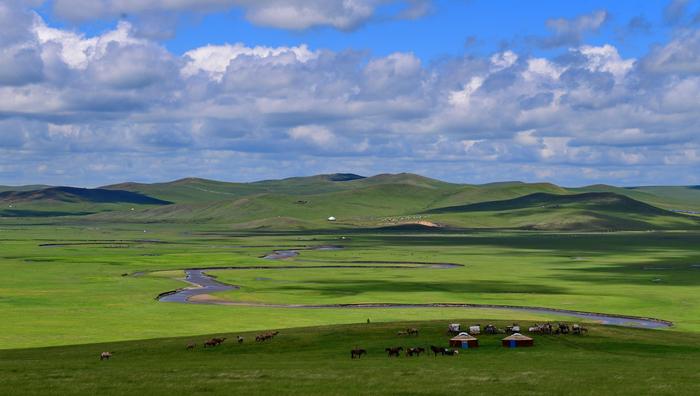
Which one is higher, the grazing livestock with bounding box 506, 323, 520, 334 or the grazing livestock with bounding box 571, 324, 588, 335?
the grazing livestock with bounding box 506, 323, 520, 334

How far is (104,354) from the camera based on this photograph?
68.3 m

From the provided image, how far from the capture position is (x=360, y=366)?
6053 cm

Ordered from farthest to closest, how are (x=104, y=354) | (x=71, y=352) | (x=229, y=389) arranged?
(x=71, y=352) < (x=104, y=354) < (x=229, y=389)

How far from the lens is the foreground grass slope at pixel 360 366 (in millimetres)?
50844

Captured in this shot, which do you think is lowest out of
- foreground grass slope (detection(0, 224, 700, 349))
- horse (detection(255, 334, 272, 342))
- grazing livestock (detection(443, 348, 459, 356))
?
foreground grass slope (detection(0, 224, 700, 349))

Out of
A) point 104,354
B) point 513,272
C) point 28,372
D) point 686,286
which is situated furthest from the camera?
point 513,272

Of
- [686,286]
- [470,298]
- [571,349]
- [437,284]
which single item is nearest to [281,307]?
[470,298]

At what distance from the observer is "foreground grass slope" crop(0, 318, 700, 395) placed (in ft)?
167

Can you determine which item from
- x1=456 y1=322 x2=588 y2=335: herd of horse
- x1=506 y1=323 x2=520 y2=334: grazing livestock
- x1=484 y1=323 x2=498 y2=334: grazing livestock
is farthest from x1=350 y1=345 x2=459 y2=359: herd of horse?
x1=506 y1=323 x2=520 y2=334: grazing livestock

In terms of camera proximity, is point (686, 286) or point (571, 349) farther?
point (686, 286)

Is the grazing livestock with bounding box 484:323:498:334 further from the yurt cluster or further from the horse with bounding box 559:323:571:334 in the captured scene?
the horse with bounding box 559:323:571:334

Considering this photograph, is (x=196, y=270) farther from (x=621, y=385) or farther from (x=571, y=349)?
(x=621, y=385)

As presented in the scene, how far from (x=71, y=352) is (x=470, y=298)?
228 ft

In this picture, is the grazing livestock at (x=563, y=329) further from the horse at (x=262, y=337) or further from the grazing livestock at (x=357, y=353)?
the horse at (x=262, y=337)
